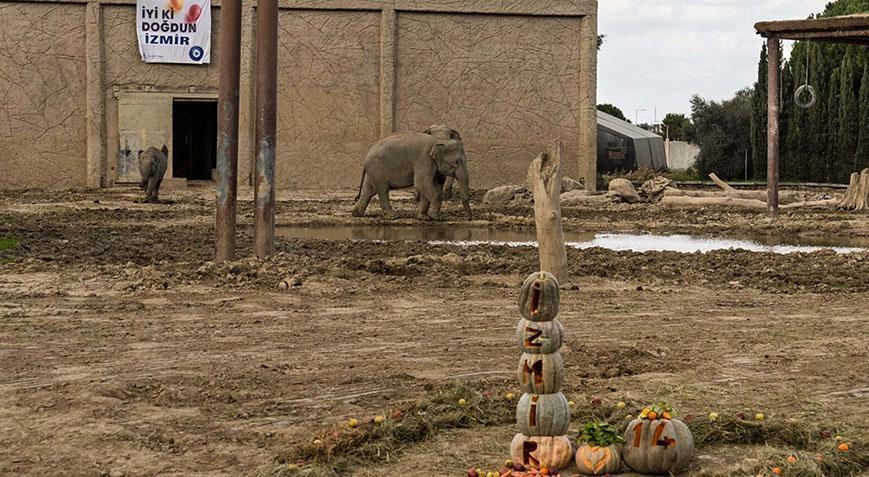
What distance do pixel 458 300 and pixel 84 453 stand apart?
6018 millimetres

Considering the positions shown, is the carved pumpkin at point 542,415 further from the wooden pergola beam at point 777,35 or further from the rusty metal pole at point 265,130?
the wooden pergola beam at point 777,35

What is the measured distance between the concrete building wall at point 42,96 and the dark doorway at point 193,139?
512 cm

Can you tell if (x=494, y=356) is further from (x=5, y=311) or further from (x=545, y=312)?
(x=5, y=311)

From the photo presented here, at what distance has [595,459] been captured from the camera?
19.7 feet

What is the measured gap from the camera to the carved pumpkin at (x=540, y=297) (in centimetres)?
598

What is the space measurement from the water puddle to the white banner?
485 inches

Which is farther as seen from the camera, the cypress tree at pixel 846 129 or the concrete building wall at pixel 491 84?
the cypress tree at pixel 846 129

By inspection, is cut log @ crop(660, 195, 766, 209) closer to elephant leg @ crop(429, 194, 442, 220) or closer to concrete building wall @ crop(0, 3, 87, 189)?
elephant leg @ crop(429, 194, 442, 220)

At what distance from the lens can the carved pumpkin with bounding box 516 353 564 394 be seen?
6039 millimetres

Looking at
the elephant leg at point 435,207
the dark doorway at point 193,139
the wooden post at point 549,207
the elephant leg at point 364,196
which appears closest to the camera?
the wooden post at point 549,207

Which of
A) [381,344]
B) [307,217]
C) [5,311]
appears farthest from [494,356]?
[307,217]

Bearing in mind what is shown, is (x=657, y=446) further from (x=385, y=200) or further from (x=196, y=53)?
(x=196, y=53)

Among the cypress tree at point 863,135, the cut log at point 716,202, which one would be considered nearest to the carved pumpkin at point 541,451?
the cut log at point 716,202

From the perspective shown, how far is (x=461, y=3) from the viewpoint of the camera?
111 ft
